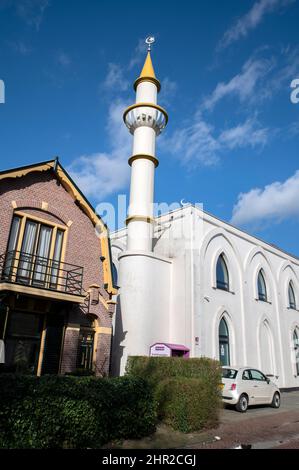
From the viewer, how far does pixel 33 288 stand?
1169 cm

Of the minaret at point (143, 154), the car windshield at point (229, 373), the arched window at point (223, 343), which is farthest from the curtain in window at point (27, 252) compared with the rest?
the arched window at point (223, 343)

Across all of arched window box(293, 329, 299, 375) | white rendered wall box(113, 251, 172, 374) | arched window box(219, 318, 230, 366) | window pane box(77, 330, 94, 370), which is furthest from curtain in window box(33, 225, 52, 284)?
arched window box(293, 329, 299, 375)

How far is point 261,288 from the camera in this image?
26.3 m

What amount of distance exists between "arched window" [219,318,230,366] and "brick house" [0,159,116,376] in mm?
9157

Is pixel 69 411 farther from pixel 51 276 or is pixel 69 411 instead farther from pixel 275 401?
pixel 275 401

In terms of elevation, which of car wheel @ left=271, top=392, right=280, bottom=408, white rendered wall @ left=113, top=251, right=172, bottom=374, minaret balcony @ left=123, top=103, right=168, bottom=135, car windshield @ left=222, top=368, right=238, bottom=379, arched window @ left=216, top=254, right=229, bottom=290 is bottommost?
car wheel @ left=271, top=392, right=280, bottom=408

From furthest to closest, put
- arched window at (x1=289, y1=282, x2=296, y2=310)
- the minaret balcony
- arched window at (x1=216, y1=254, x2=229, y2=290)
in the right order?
arched window at (x1=289, y1=282, x2=296, y2=310)
the minaret balcony
arched window at (x1=216, y1=254, x2=229, y2=290)

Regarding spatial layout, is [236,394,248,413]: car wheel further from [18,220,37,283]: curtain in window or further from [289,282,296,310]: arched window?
[289,282,296,310]: arched window

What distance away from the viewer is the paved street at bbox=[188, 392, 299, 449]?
8.57 metres

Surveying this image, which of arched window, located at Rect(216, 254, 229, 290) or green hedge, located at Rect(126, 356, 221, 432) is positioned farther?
arched window, located at Rect(216, 254, 229, 290)

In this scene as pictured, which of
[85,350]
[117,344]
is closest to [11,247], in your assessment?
[85,350]

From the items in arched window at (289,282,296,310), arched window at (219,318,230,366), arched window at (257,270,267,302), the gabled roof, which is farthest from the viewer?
arched window at (289,282,296,310)

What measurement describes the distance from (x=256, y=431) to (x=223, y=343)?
1120cm
